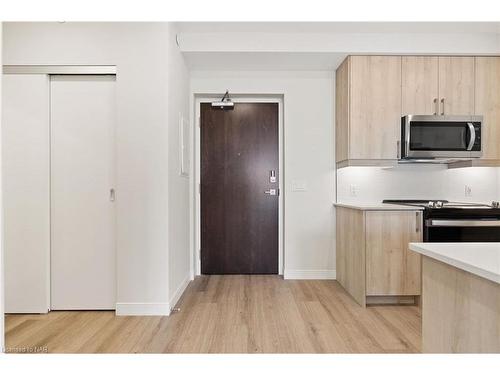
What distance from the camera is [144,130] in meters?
2.61

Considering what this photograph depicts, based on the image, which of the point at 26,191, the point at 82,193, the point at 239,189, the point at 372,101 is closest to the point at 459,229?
the point at 372,101

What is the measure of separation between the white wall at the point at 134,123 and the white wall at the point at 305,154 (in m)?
1.17

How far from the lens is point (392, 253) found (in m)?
2.85

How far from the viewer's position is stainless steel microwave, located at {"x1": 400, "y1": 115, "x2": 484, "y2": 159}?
305cm

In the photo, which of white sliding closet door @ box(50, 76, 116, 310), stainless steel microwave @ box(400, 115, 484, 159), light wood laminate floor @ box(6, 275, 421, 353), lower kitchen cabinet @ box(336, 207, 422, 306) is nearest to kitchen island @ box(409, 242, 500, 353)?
light wood laminate floor @ box(6, 275, 421, 353)

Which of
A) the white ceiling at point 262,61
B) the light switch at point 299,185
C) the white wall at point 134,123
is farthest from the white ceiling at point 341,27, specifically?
the light switch at point 299,185

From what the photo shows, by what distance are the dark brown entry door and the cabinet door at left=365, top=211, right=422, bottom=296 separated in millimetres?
1290

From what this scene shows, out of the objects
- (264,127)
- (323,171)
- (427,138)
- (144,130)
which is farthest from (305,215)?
(144,130)

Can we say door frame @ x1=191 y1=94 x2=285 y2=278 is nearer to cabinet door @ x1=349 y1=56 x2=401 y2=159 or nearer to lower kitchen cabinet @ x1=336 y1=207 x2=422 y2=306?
cabinet door @ x1=349 y1=56 x2=401 y2=159

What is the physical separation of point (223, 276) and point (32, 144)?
7.47 feet

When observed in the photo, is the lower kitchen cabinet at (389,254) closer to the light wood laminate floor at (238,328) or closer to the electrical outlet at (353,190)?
the light wood laminate floor at (238,328)

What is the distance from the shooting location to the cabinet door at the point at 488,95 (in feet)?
10.6

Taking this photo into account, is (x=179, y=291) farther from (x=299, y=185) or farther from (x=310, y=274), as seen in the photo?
(x=299, y=185)
